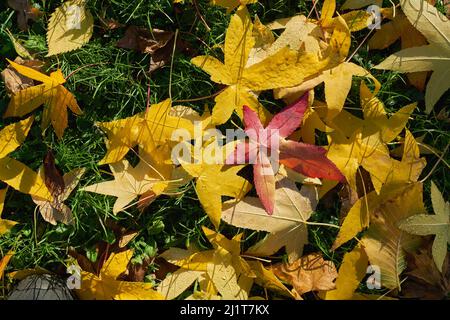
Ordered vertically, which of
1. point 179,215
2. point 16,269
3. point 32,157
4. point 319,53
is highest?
point 319,53

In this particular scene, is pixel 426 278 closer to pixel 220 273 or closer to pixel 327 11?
pixel 220 273

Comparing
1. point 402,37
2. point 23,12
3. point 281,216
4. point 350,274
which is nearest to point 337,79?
point 402,37

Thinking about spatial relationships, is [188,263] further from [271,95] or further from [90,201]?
[271,95]

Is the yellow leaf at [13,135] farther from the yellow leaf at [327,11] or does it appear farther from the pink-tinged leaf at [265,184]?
the yellow leaf at [327,11]

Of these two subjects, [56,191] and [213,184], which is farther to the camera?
[56,191]

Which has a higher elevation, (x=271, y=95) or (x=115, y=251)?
(x=271, y=95)

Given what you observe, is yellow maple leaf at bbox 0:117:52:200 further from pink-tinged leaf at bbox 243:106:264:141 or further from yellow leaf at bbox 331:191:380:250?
yellow leaf at bbox 331:191:380:250

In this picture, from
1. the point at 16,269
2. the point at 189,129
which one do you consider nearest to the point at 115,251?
the point at 16,269
